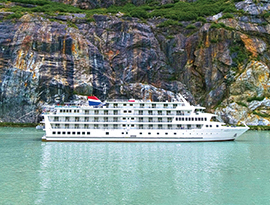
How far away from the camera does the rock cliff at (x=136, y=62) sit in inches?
3866

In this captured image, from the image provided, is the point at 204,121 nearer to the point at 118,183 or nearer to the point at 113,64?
the point at 118,183

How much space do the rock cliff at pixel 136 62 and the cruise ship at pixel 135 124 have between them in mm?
39653

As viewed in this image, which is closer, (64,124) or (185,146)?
(185,146)

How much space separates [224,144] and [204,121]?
210 inches

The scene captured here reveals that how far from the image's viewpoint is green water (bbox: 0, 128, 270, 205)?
25.6m

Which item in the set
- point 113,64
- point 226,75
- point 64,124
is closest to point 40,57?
point 113,64

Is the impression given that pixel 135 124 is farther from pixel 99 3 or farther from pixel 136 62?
pixel 99 3

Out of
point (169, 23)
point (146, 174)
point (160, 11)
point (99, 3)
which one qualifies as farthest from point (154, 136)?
point (99, 3)

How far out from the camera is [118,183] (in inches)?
1156

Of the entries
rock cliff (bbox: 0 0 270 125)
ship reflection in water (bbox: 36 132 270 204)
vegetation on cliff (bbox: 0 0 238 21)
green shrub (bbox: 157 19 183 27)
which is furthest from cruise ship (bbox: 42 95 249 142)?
vegetation on cliff (bbox: 0 0 238 21)

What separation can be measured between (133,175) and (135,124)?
26205 millimetres

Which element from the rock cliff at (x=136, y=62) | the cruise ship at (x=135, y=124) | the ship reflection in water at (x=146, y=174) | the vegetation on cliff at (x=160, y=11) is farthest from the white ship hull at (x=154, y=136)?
the vegetation on cliff at (x=160, y=11)

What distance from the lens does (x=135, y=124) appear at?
58219 millimetres

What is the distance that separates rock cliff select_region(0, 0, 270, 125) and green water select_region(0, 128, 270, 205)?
50.6 m
